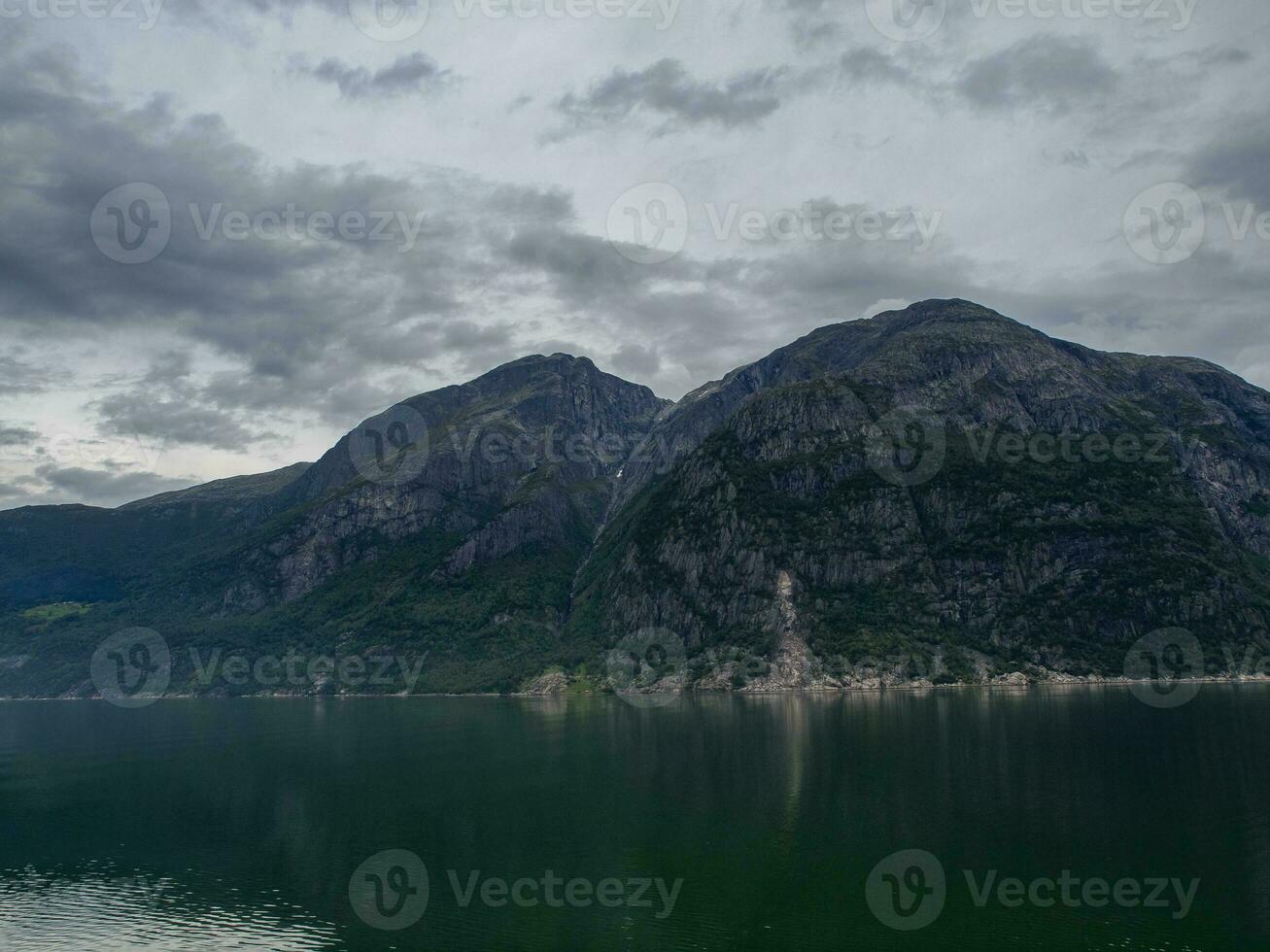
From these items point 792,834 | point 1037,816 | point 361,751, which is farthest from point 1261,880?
point 361,751

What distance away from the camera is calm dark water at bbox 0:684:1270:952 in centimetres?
6781

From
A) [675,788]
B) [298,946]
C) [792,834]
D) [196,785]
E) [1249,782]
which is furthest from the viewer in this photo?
[196,785]

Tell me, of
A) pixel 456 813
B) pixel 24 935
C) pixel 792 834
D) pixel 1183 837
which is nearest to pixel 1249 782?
pixel 1183 837

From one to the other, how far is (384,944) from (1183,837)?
7276 centimetres

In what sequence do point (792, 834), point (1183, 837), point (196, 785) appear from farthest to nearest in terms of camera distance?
point (196, 785) → point (792, 834) → point (1183, 837)

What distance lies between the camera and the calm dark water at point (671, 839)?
222 ft

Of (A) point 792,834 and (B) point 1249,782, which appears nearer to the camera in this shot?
(A) point 792,834

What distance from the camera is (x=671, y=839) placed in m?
93.6

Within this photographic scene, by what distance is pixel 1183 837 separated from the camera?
84250 mm

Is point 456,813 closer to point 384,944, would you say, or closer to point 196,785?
point 384,944

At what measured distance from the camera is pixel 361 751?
584ft

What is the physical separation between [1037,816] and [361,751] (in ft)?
425

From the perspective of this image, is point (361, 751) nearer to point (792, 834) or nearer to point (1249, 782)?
point (792, 834)

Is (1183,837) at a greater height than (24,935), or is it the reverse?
(1183,837)
